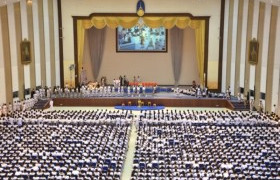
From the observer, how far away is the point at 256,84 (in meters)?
26.4

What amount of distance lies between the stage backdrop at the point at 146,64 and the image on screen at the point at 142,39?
63 centimetres

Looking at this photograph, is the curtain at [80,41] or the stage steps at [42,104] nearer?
the stage steps at [42,104]

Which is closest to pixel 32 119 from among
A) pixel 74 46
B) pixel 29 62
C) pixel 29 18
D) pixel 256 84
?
pixel 29 62

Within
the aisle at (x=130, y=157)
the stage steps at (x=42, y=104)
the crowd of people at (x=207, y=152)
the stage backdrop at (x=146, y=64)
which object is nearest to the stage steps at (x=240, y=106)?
the crowd of people at (x=207, y=152)

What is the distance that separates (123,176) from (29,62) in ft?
48.3

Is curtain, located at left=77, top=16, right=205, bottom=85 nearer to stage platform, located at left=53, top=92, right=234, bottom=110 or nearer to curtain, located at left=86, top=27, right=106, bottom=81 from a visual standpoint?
curtain, located at left=86, top=27, right=106, bottom=81

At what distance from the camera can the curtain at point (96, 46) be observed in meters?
35.3

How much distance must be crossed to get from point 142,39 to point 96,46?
4.04m

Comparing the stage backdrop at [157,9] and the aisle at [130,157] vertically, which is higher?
the stage backdrop at [157,9]

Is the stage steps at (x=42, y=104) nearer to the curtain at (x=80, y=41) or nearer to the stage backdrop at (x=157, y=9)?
the curtain at (x=80, y=41)

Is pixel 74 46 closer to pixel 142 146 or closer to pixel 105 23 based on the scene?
pixel 105 23

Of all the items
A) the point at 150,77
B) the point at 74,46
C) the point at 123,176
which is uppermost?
the point at 74,46

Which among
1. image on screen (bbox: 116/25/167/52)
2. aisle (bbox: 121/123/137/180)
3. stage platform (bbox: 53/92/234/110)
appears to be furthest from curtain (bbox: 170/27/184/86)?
aisle (bbox: 121/123/137/180)

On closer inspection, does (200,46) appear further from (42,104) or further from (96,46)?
(42,104)
